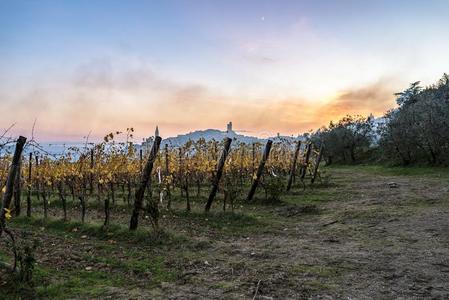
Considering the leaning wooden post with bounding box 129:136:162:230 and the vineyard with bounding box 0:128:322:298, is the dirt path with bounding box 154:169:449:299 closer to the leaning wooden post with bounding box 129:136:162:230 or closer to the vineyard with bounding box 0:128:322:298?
the leaning wooden post with bounding box 129:136:162:230

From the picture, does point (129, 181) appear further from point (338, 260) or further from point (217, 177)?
point (338, 260)

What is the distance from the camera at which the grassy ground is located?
16.7ft

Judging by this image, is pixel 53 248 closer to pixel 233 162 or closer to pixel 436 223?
pixel 436 223

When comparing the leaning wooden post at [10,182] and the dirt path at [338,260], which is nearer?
the dirt path at [338,260]

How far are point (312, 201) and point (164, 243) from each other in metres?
7.09

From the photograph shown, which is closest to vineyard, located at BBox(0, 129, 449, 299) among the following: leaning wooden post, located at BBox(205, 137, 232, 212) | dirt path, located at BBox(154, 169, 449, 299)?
dirt path, located at BBox(154, 169, 449, 299)

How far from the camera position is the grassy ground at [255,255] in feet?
16.7

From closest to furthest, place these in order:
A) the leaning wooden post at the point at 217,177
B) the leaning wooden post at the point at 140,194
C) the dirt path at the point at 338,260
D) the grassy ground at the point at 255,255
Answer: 1. the dirt path at the point at 338,260
2. the grassy ground at the point at 255,255
3. the leaning wooden post at the point at 140,194
4. the leaning wooden post at the point at 217,177

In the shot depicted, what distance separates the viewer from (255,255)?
6.81m

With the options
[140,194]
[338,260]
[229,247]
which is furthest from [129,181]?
[338,260]

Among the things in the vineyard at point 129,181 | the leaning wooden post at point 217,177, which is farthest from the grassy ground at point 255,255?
the vineyard at point 129,181

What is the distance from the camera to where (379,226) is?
28.9 feet

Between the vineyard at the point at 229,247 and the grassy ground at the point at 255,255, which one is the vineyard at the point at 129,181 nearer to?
the vineyard at the point at 229,247

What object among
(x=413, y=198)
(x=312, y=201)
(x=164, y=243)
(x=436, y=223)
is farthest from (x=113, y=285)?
(x=413, y=198)
